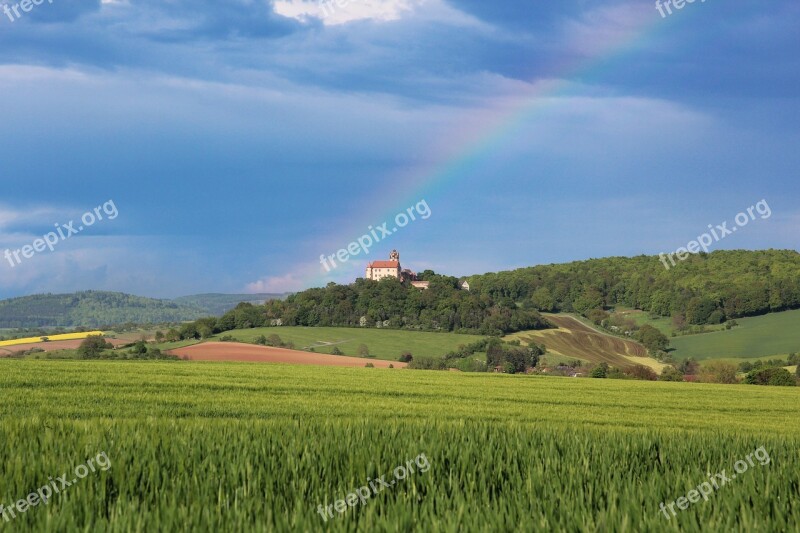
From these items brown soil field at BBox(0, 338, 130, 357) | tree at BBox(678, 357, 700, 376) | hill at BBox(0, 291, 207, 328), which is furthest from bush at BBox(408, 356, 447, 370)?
hill at BBox(0, 291, 207, 328)

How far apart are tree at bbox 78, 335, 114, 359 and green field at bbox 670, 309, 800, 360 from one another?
309ft

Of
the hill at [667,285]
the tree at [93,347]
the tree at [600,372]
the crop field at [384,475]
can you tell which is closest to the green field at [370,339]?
the tree at [93,347]

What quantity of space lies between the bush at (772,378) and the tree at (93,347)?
60.9m

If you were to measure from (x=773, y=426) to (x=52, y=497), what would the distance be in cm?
2402

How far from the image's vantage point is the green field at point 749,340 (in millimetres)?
113188

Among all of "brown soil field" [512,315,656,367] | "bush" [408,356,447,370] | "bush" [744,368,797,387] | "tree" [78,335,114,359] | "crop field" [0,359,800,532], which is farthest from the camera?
"brown soil field" [512,315,656,367]

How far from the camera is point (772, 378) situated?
204ft

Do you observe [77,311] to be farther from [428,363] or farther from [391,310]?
[428,363]

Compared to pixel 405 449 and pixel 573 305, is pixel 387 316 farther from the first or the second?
pixel 405 449

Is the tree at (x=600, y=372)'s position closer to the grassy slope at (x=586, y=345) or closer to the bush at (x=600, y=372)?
the bush at (x=600, y=372)

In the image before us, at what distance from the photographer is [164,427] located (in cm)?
994

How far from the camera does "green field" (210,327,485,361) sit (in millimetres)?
99750

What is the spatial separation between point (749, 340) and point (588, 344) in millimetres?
27753

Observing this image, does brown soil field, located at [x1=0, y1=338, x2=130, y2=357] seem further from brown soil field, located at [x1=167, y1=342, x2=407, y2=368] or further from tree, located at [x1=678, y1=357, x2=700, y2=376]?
tree, located at [x1=678, y1=357, x2=700, y2=376]
